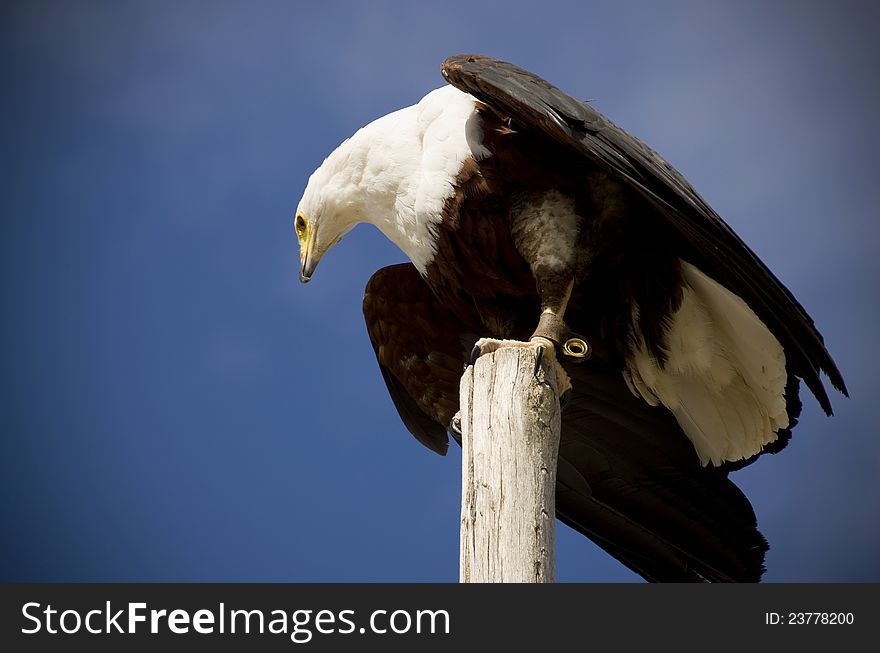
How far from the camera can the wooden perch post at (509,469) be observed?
354 centimetres

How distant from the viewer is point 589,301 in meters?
4.98

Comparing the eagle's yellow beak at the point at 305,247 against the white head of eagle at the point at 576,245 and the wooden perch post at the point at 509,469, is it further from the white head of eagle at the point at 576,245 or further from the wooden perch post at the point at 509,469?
the wooden perch post at the point at 509,469

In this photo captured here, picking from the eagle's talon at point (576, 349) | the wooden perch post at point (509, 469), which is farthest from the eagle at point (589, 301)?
the wooden perch post at point (509, 469)

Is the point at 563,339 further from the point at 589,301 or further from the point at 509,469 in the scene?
the point at 509,469

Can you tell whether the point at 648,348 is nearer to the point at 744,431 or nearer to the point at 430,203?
the point at 744,431

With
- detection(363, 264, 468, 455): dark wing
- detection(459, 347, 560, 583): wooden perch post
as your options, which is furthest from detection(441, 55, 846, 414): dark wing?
detection(363, 264, 468, 455): dark wing

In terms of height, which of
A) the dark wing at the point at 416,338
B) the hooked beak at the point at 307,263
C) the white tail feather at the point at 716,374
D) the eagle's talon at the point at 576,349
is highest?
the hooked beak at the point at 307,263

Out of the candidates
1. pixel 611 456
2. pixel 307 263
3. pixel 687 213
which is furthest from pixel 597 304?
pixel 307 263

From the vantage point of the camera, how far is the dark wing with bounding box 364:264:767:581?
505 centimetres

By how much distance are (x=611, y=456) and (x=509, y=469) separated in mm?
1652

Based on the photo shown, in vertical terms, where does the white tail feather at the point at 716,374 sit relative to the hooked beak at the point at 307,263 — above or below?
below
